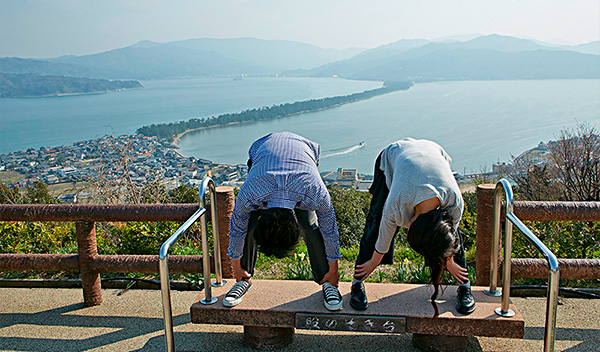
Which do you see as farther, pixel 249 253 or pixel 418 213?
pixel 249 253

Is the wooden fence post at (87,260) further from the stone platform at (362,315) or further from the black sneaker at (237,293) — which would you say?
the black sneaker at (237,293)

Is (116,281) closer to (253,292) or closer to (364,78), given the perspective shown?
(253,292)

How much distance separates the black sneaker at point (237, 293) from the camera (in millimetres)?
2736

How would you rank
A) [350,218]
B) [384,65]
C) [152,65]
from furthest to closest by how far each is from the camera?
[152,65] → [384,65] → [350,218]

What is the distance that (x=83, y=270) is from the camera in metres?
3.45

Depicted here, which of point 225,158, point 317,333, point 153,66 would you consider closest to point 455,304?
point 317,333

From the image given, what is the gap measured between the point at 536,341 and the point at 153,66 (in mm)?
154504

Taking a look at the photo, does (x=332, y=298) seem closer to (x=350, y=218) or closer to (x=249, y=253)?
(x=249, y=253)

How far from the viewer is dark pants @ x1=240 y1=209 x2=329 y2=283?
2.67m

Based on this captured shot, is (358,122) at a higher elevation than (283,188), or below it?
below

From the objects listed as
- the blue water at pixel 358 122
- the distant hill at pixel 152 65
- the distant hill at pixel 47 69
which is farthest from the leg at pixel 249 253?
the distant hill at pixel 152 65

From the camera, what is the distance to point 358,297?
268 centimetres

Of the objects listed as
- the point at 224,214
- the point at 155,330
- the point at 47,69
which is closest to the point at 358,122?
the point at 224,214

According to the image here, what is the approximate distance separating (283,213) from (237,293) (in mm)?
762
